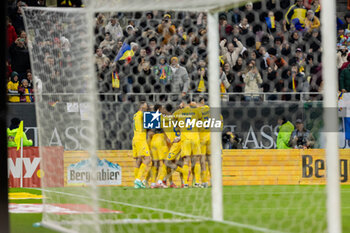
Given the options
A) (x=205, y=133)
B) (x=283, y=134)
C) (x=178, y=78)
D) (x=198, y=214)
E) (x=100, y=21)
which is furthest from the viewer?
(x=283, y=134)

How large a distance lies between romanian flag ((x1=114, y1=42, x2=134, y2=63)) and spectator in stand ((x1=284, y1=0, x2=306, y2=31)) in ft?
7.46

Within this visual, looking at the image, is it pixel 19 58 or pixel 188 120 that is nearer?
pixel 188 120

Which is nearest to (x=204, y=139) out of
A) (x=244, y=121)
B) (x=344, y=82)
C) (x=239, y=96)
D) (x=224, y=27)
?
(x=239, y=96)

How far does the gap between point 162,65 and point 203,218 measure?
10.7 feet

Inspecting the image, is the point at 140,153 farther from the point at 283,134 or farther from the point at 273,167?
the point at 273,167

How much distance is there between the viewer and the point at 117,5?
6230mm

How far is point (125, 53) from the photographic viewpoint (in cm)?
966

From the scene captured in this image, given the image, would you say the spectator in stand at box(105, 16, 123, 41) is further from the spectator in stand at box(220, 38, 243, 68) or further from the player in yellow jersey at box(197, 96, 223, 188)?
the player in yellow jersey at box(197, 96, 223, 188)

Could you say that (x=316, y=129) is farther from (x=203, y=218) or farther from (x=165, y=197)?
(x=203, y=218)

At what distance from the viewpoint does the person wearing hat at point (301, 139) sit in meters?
13.3

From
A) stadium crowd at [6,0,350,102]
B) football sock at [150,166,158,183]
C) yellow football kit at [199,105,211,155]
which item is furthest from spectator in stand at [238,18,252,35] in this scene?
football sock at [150,166,158,183]

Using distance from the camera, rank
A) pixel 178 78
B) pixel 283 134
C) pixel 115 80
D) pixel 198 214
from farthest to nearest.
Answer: pixel 283 134 → pixel 178 78 → pixel 115 80 → pixel 198 214

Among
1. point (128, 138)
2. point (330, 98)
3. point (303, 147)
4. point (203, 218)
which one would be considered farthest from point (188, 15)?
point (303, 147)

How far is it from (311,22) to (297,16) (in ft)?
1.23
